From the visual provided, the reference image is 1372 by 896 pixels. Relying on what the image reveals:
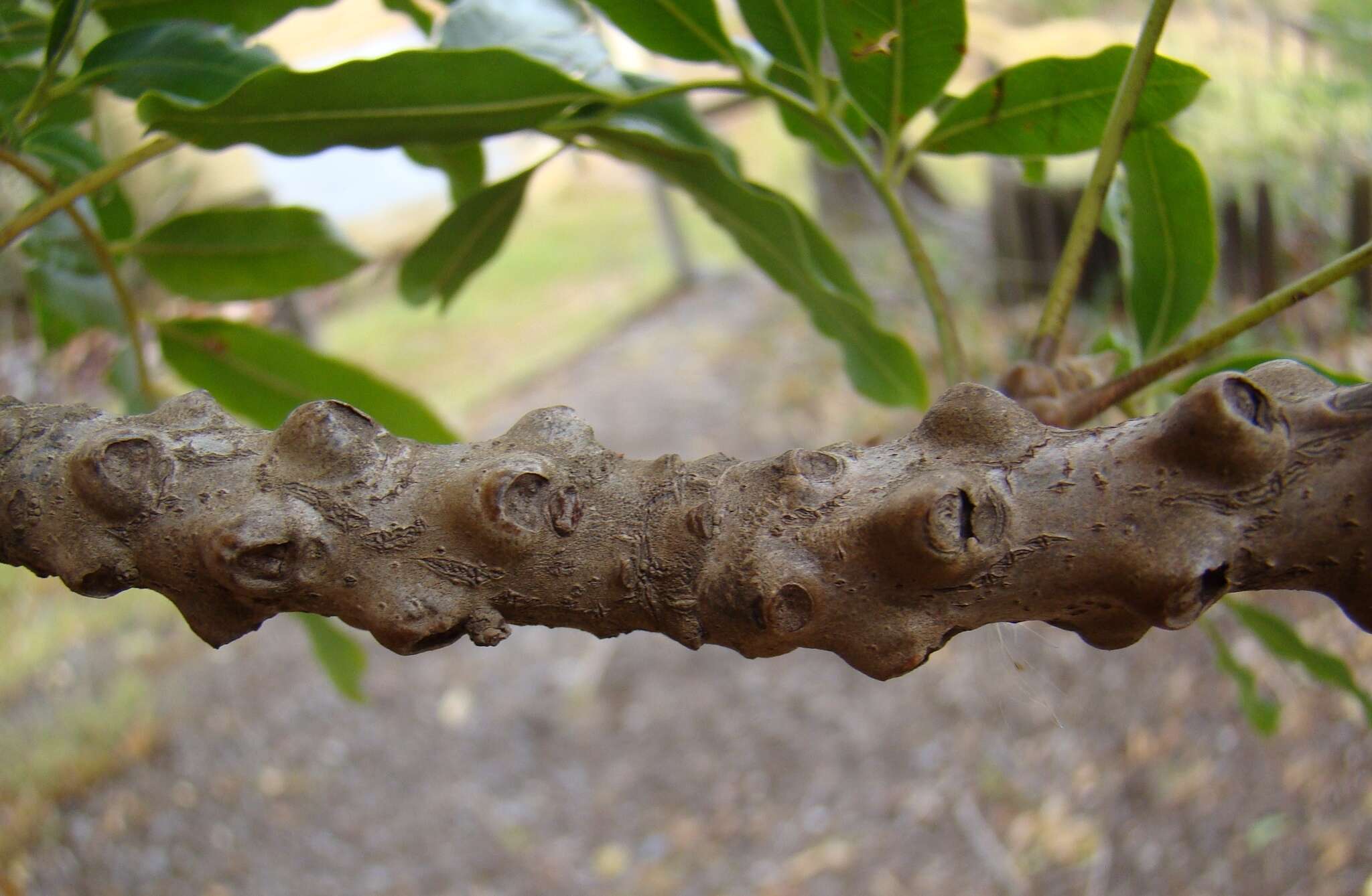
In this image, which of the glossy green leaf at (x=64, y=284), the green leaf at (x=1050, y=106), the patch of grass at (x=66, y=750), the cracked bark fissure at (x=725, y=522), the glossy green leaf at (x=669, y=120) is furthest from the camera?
the patch of grass at (x=66, y=750)

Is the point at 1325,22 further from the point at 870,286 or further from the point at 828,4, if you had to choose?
the point at 828,4

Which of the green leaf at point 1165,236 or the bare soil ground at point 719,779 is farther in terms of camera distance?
the bare soil ground at point 719,779

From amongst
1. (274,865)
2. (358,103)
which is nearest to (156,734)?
(274,865)

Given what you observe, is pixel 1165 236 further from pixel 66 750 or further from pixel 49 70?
pixel 66 750

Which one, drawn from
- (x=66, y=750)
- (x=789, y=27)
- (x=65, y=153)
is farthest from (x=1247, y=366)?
(x=66, y=750)

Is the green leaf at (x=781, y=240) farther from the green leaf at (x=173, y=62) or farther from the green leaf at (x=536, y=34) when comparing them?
the green leaf at (x=173, y=62)

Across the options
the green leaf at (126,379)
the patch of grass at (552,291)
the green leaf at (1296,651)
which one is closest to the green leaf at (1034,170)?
the green leaf at (1296,651)
